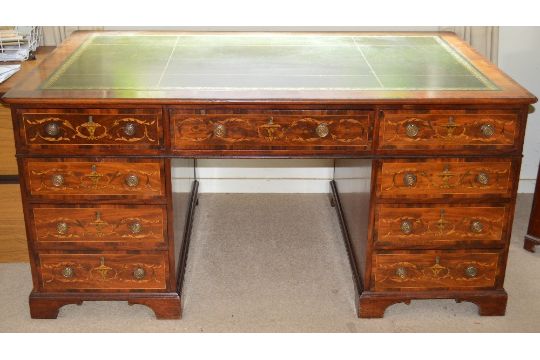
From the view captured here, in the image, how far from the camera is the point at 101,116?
2613 mm

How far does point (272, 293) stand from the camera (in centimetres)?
319

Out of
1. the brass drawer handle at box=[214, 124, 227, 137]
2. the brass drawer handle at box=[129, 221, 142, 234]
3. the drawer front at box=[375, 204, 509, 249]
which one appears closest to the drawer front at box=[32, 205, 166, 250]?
the brass drawer handle at box=[129, 221, 142, 234]

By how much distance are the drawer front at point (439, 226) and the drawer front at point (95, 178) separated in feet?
2.97

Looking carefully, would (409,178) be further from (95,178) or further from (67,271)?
(67,271)

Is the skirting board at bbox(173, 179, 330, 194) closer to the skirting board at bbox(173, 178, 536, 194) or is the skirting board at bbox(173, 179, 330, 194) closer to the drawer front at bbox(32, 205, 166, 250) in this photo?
the skirting board at bbox(173, 178, 536, 194)

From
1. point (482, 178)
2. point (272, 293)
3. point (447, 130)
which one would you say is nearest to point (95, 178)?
point (272, 293)

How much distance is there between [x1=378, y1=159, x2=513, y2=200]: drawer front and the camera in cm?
273

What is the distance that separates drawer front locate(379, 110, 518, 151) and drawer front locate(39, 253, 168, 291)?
1048 millimetres

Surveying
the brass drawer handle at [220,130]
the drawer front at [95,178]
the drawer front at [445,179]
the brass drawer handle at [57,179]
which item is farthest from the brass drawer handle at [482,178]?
the brass drawer handle at [57,179]

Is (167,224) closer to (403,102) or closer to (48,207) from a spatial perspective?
(48,207)

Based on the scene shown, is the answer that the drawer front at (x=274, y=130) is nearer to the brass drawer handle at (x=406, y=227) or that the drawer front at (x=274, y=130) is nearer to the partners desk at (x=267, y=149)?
the partners desk at (x=267, y=149)

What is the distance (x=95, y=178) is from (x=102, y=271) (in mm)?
422
